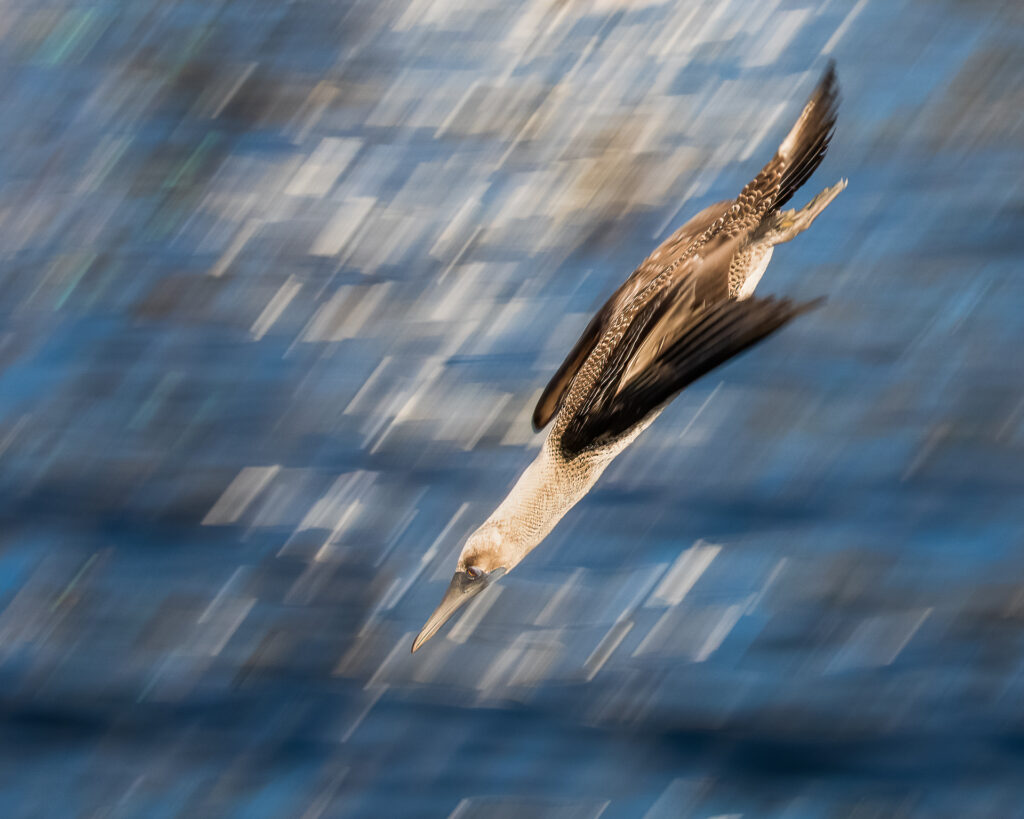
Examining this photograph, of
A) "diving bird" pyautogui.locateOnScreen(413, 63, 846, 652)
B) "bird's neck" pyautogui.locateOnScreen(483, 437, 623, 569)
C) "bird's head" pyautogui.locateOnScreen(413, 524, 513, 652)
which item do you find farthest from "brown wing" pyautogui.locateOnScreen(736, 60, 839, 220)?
"bird's head" pyautogui.locateOnScreen(413, 524, 513, 652)

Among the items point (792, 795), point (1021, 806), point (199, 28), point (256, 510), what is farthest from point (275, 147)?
point (1021, 806)

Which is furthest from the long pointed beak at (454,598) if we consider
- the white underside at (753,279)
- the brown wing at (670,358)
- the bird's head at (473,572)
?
the white underside at (753,279)

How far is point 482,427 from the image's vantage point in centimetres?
103

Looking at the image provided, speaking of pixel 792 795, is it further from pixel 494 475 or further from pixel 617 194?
pixel 617 194

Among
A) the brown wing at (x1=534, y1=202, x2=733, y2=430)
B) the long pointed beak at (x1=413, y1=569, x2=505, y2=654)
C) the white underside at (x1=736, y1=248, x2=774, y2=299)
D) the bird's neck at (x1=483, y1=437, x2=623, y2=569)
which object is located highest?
the brown wing at (x1=534, y1=202, x2=733, y2=430)

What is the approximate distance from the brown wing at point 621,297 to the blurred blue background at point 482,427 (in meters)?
0.02

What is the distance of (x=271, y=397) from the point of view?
106 centimetres

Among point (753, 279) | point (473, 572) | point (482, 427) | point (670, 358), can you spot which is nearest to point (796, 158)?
point (753, 279)

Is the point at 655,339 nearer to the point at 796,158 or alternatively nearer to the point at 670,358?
the point at 670,358

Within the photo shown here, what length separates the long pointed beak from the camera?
101cm

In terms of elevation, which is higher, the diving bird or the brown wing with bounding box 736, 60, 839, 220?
the brown wing with bounding box 736, 60, 839, 220

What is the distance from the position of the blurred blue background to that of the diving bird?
0.02m

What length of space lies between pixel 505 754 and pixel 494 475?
0.87 ft

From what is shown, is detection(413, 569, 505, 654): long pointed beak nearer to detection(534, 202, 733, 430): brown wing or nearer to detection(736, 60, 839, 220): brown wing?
detection(534, 202, 733, 430): brown wing
